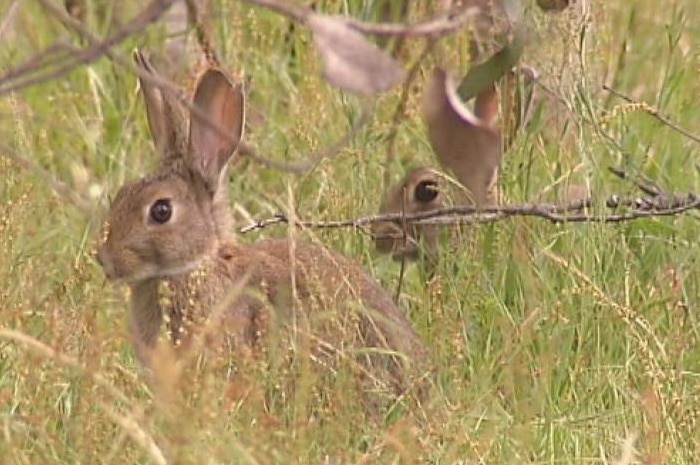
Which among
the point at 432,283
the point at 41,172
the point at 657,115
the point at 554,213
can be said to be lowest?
the point at 432,283

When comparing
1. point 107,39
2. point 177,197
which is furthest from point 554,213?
point 107,39

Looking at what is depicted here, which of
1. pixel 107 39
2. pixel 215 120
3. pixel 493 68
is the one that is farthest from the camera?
pixel 215 120

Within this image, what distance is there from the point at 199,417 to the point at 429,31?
1.00 metres

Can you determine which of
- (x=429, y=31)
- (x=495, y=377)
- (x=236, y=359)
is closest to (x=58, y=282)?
(x=236, y=359)

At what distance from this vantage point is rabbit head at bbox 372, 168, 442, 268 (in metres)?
5.33

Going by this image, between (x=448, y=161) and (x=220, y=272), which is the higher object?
(x=448, y=161)

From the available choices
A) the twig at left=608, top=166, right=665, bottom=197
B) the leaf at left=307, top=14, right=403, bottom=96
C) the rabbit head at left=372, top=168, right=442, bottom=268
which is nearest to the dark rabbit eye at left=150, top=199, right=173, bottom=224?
the rabbit head at left=372, top=168, right=442, bottom=268

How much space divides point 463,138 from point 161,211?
3.08ft

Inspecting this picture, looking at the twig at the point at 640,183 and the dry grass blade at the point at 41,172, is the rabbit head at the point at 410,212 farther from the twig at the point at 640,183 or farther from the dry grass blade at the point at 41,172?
the dry grass blade at the point at 41,172

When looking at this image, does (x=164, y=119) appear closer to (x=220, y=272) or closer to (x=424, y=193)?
(x=220, y=272)

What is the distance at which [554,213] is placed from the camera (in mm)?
5008

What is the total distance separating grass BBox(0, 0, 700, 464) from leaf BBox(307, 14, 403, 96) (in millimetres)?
671

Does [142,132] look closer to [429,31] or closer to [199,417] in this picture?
[199,417]

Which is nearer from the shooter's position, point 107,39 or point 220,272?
point 107,39
